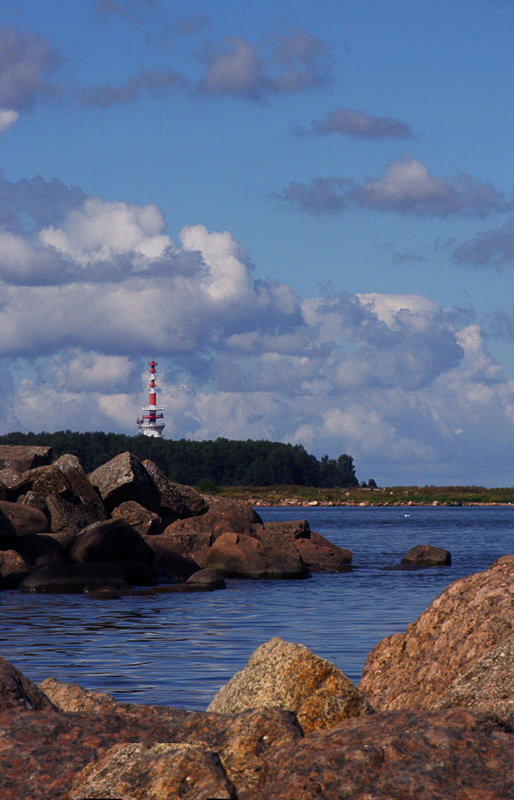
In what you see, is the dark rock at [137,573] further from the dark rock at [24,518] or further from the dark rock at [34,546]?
the dark rock at [24,518]

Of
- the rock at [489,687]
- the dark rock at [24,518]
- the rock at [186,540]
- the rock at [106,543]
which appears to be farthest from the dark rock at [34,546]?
the rock at [489,687]

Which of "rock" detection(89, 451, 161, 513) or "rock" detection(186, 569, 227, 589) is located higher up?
"rock" detection(89, 451, 161, 513)

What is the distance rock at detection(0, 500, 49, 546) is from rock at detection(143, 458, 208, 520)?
24.7ft

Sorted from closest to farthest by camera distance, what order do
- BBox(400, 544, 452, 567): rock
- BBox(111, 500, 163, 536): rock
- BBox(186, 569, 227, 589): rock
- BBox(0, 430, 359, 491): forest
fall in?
BBox(186, 569, 227, 589): rock → BBox(111, 500, 163, 536): rock → BBox(400, 544, 452, 567): rock → BBox(0, 430, 359, 491): forest

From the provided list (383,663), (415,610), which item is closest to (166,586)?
(415,610)

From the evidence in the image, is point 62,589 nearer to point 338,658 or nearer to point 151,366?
point 338,658

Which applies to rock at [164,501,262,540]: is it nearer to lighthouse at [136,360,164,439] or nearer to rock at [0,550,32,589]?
rock at [0,550,32,589]

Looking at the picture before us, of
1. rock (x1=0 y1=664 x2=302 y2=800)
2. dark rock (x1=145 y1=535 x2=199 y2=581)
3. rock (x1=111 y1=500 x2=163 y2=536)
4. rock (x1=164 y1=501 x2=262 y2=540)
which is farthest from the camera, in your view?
rock (x1=164 y1=501 x2=262 y2=540)

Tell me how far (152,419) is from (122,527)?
122m

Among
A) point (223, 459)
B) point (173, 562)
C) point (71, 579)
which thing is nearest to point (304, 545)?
point (173, 562)

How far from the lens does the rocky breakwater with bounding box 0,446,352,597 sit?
25641 mm

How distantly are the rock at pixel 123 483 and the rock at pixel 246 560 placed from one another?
4179mm

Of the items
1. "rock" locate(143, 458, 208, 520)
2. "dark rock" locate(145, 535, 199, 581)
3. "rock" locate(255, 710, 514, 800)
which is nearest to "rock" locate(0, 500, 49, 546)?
"dark rock" locate(145, 535, 199, 581)

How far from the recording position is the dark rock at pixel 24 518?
A: 28406 millimetres
